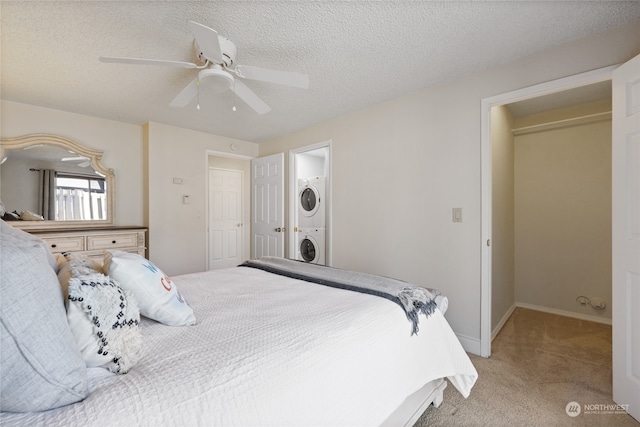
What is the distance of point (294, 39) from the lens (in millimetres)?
1905

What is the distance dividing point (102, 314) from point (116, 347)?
0.11m

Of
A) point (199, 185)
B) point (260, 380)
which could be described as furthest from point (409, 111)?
point (199, 185)

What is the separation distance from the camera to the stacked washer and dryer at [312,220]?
4219 millimetres

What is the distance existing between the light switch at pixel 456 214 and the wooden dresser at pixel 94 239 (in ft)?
11.7

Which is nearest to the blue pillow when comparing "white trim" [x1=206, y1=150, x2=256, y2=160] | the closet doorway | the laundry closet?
the laundry closet

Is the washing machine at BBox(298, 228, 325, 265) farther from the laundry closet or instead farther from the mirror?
the mirror

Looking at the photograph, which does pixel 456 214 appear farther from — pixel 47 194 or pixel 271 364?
pixel 47 194

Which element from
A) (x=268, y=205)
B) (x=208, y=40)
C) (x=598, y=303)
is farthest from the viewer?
(x=268, y=205)

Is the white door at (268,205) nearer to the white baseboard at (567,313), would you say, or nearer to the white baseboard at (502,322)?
the white baseboard at (502,322)

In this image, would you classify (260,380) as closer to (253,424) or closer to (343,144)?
(253,424)

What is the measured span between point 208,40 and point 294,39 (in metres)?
0.65

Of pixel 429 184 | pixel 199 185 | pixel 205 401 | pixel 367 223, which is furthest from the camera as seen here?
pixel 199 185

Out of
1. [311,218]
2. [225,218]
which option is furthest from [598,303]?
[225,218]

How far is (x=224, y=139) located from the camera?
432 cm
